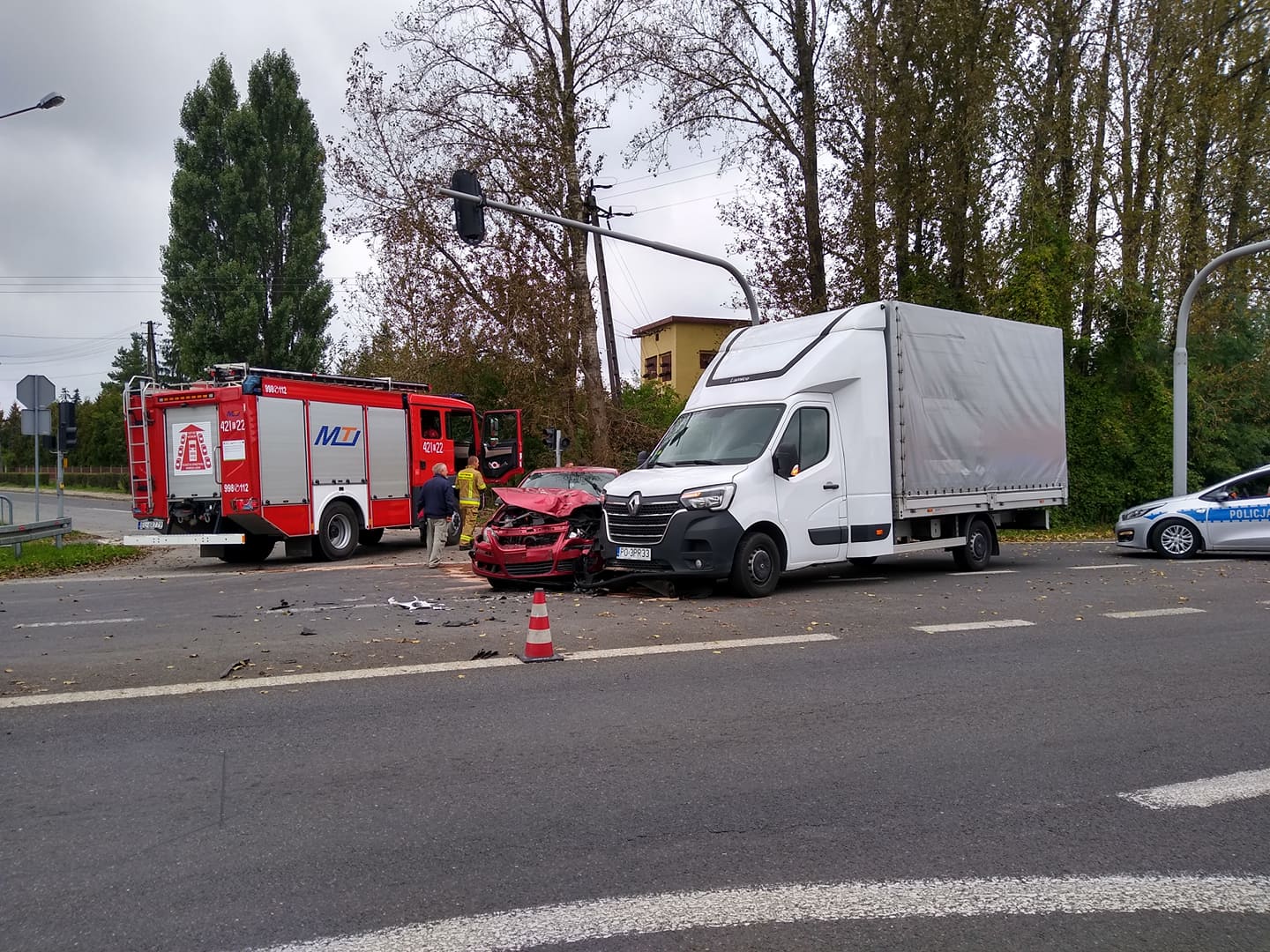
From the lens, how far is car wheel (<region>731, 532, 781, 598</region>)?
11.2 m

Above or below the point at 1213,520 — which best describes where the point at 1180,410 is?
Result: above

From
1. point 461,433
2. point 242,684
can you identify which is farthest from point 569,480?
point 461,433

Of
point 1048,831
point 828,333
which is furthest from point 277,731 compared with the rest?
point 828,333

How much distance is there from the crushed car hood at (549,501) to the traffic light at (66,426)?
1167cm

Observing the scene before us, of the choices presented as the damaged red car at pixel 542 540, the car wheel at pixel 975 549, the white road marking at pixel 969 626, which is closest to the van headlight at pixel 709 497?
the damaged red car at pixel 542 540

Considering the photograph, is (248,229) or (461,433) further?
(248,229)

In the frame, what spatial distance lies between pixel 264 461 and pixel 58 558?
509 cm

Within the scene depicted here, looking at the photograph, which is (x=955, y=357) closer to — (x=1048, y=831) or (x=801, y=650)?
(x=801, y=650)

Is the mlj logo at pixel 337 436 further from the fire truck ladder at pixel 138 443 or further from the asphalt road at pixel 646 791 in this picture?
the asphalt road at pixel 646 791

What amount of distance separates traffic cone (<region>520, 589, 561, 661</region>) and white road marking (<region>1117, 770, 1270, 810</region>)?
175 inches

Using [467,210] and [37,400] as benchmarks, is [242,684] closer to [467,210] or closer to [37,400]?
[467,210]

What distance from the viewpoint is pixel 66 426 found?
20219 mm

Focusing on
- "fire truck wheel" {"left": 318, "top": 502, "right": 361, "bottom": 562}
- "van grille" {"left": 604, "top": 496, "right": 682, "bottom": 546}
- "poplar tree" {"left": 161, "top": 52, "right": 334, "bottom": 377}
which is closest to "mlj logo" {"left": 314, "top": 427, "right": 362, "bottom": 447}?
"fire truck wheel" {"left": 318, "top": 502, "right": 361, "bottom": 562}

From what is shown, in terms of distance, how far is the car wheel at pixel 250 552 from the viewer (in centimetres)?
1861
